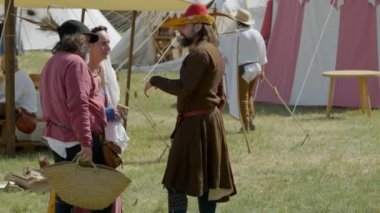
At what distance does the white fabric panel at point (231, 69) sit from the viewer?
1109 centimetres

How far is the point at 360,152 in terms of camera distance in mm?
9953

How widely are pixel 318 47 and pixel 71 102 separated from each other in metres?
8.86

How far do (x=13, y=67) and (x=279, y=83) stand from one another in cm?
560

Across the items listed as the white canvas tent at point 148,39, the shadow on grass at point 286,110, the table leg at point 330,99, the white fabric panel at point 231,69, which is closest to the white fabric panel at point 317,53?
the shadow on grass at point 286,110

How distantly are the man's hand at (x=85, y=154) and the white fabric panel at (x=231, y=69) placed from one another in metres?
5.70

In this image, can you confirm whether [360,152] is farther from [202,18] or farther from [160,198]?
[202,18]

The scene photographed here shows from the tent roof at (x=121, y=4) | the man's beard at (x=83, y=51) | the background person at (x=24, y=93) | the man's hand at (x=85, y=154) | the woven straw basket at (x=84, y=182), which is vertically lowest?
the background person at (x=24, y=93)

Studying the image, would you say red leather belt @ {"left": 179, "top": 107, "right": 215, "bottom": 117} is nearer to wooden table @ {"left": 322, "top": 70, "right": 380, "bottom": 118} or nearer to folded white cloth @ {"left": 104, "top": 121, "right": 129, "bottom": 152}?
folded white cloth @ {"left": 104, "top": 121, "right": 129, "bottom": 152}

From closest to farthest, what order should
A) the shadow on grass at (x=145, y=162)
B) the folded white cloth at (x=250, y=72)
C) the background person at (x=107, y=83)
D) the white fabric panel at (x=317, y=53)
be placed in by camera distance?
the background person at (x=107, y=83)
the shadow on grass at (x=145, y=162)
the folded white cloth at (x=250, y=72)
the white fabric panel at (x=317, y=53)

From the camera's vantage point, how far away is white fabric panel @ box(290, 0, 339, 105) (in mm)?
13719

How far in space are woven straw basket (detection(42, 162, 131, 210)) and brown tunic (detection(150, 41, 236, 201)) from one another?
1.34ft

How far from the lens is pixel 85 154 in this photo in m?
5.38

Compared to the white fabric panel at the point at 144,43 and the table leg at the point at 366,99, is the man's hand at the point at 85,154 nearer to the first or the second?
the table leg at the point at 366,99

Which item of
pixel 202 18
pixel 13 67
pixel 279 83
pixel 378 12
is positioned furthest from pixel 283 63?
pixel 202 18
